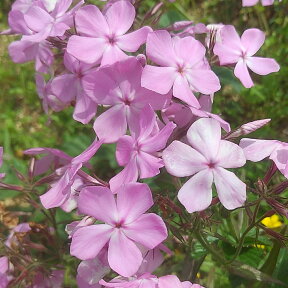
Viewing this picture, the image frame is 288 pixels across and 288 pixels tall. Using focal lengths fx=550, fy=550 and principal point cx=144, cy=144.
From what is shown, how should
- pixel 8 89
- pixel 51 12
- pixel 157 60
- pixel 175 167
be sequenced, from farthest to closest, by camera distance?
pixel 8 89
pixel 51 12
pixel 157 60
pixel 175 167

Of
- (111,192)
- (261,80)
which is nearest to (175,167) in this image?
(111,192)

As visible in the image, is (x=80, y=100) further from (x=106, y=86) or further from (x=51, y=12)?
(x=51, y=12)

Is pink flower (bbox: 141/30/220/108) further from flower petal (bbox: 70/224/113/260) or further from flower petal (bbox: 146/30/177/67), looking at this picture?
flower petal (bbox: 70/224/113/260)

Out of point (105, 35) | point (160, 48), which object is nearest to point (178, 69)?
point (160, 48)

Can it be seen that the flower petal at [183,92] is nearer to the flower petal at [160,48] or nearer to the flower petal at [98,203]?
the flower petal at [160,48]

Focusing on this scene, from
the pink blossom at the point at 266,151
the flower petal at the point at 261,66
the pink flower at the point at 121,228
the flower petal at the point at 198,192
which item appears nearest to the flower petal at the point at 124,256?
the pink flower at the point at 121,228

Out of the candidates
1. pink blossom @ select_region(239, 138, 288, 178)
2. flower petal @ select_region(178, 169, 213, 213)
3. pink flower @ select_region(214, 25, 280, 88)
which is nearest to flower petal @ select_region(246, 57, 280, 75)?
pink flower @ select_region(214, 25, 280, 88)
